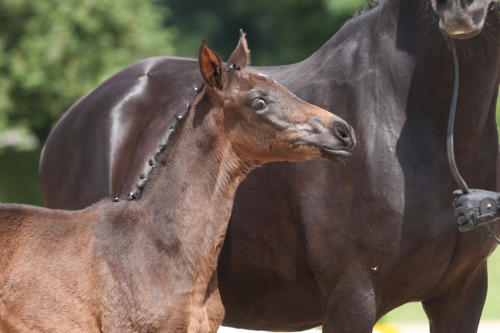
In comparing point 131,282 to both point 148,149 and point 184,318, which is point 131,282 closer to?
point 184,318

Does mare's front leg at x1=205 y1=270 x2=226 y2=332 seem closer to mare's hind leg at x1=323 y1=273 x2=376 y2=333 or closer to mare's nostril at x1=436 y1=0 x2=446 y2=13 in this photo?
mare's hind leg at x1=323 y1=273 x2=376 y2=333

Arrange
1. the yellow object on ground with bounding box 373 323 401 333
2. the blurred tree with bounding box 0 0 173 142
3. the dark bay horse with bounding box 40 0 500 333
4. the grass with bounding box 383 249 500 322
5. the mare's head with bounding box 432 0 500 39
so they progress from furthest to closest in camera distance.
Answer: the blurred tree with bounding box 0 0 173 142
the grass with bounding box 383 249 500 322
the yellow object on ground with bounding box 373 323 401 333
the dark bay horse with bounding box 40 0 500 333
the mare's head with bounding box 432 0 500 39

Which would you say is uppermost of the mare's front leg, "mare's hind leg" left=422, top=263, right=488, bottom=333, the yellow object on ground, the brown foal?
the brown foal

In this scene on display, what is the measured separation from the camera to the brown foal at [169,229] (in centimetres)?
361

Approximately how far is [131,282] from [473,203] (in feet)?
4.59

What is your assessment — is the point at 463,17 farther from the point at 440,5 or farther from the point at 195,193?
the point at 195,193

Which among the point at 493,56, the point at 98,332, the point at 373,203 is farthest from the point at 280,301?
the point at 493,56

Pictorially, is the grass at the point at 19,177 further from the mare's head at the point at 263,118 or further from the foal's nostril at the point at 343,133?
the foal's nostril at the point at 343,133

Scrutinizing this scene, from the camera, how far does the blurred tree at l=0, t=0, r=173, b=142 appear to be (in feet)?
44.2

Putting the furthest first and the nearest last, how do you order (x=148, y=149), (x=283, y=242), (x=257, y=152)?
(x=148, y=149) → (x=283, y=242) → (x=257, y=152)

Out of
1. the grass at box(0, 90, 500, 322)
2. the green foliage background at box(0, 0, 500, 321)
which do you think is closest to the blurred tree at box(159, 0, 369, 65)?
the green foliage background at box(0, 0, 500, 321)

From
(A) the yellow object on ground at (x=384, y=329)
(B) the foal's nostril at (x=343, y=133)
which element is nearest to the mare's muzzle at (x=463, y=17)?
(B) the foal's nostril at (x=343, y=133)

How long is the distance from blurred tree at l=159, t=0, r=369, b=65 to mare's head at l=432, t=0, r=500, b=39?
10436 mm

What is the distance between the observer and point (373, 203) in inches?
154
